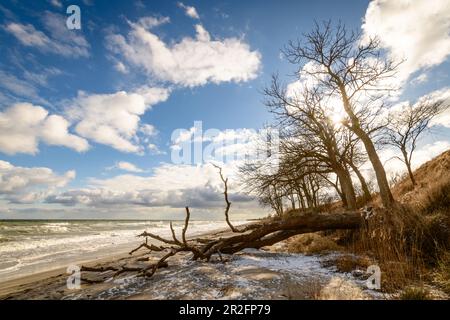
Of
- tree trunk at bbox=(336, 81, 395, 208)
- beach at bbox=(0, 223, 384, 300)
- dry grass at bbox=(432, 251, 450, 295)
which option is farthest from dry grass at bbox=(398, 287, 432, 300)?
tree trunk at bbox=(336, 81, 395, 208)

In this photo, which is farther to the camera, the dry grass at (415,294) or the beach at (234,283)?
the beach at (234,283)

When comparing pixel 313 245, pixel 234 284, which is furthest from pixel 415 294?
pixel 313 245

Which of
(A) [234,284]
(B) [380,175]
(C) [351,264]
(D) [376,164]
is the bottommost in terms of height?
(A) [234,284]

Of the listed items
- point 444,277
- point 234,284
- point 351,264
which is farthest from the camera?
point 351,264

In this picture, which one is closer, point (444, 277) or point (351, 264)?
point (444, 277)

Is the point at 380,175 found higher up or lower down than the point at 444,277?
higher up

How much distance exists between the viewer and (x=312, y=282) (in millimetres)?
4383

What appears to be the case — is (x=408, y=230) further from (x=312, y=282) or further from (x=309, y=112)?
(x=309, y=112)

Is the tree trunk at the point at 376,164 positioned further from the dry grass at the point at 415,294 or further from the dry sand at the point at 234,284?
the dry grass at the point at 415,294

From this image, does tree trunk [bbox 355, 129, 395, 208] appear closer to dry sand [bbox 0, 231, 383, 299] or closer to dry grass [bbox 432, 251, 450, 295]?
→ dry sand [bbox 0, 231, 383, 299]

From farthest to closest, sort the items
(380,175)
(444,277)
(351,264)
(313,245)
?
(380,175)
(313,245)
(351,264)
(444,277)

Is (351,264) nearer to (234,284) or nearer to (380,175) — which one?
(234,284)

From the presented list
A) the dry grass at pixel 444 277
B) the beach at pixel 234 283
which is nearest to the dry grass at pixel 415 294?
the beach at pixel 234 283
